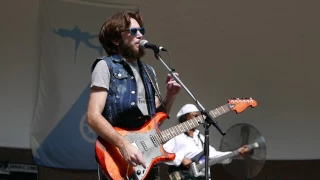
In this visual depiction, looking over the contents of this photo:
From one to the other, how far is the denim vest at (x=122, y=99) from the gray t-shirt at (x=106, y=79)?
2cm

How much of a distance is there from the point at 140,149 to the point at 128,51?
0.49m

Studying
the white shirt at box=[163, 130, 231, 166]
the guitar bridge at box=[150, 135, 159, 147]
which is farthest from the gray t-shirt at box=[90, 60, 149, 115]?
the white shirt at box=[163, 130, 231, 166]

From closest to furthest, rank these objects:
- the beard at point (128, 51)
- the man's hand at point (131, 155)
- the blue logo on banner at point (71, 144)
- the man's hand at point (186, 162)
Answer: the man's hand at point (131, 155), the beard at point (128, 51), the man's hand at point (186, 162), the blue logo on banner at point (71, 144)

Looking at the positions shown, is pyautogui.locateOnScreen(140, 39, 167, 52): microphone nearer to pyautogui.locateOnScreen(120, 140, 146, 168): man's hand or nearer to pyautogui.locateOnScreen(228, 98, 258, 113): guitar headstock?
pyautogui.locateOnScreen(120, 140, 146, 168): man's hand

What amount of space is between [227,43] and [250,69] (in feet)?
1.24

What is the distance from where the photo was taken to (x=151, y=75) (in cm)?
244

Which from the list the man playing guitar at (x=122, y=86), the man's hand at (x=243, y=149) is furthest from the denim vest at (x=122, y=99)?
the man's hand at (x=243, y=149)

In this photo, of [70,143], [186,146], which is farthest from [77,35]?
[186,146]

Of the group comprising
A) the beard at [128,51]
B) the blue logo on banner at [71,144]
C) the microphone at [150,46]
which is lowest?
the blue logo on banner at [71,144]

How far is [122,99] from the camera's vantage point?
2.22m

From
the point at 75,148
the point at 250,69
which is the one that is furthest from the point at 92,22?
the point at 250,69

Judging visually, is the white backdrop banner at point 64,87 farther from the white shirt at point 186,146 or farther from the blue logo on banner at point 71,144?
the white shirt at point 186,146

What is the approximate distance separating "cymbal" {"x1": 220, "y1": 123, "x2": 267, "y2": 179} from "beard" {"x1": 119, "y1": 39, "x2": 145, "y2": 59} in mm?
2045

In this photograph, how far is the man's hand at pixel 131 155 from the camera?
6.50 ft
